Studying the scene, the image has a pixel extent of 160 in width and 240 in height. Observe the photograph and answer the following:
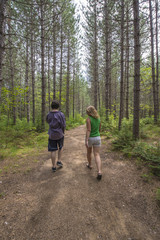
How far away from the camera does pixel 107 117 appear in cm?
1024

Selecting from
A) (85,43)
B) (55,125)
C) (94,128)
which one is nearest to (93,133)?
(94,128)

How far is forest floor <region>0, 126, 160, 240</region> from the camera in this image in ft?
5.78

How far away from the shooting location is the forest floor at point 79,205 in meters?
1.76

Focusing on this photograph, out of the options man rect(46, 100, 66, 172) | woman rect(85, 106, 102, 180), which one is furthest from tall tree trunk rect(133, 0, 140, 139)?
man rect(46, 100, 66, 172)

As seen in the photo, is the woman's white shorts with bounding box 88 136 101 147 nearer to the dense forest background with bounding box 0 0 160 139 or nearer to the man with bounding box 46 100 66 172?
the man with bounding box 46 100 66 172

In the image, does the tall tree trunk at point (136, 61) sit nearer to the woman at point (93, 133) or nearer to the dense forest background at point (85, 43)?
the dense forest background at point (85, 43)

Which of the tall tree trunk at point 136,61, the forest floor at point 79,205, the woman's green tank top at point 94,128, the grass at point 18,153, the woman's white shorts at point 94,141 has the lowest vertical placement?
the forest floor at point 79,205

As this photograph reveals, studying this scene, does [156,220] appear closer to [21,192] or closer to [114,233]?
[114,233]

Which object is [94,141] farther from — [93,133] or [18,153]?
[18,153]

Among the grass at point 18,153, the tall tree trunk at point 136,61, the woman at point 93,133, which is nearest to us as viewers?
the woman at point 93,133

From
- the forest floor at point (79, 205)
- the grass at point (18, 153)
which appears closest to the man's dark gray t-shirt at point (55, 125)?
the forest floor at point (79, 205)

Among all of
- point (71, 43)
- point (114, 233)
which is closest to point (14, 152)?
point (114, 233)

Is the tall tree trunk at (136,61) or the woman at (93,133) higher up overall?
the tall tree trunk at (136,61)

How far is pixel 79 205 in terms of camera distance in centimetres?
227
